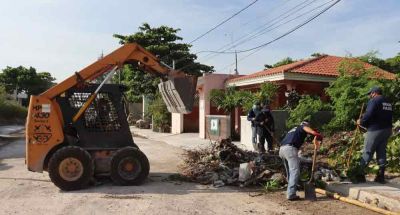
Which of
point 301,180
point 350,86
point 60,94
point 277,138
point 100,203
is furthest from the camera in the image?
point 277,138

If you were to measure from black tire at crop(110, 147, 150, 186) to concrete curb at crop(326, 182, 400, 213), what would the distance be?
4125 millimetres

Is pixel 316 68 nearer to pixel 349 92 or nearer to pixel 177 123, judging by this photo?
pixel 349 92

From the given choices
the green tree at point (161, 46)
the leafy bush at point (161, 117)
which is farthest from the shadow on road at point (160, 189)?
the green tree at point (161, 46)

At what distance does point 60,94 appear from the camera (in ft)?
37.4

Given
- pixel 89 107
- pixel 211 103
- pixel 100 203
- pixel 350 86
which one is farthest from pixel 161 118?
pixel 100 203

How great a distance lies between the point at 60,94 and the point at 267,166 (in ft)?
16.7

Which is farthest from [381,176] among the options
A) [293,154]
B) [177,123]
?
[177,123]

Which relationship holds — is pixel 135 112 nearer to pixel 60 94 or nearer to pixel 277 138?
pixel 277 138

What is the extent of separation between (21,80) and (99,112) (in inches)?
2678

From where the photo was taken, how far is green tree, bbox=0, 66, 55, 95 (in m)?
75.3

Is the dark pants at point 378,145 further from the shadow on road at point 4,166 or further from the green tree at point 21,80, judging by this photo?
the green tree at point 21,80

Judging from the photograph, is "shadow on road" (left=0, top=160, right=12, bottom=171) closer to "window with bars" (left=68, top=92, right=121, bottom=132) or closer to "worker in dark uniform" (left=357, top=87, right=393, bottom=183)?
"window with bars" (left=68, top=92, right=121, bottom=132)

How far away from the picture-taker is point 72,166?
427 inches

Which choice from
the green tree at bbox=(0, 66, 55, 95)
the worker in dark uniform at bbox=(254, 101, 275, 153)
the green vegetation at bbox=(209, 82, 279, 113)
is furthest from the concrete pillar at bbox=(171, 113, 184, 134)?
the green tree at bbox=(0, 66, 55, 95)
